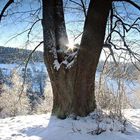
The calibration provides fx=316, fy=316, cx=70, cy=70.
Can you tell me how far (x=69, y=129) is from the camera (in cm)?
563

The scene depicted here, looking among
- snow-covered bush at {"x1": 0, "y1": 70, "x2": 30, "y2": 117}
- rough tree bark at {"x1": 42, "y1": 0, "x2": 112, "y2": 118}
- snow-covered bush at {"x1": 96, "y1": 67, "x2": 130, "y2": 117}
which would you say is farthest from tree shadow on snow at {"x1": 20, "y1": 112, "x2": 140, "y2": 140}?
snow-covered bush at {"x1": 0, "y1": 70, "x2": 30, "y2": 117}

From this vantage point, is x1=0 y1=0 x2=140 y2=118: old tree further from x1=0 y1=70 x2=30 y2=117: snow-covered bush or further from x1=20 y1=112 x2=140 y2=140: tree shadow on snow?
x1=0 y1=70 x2=30 y2=117: snow-covered bush

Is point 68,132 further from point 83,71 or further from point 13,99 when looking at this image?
point 13,99

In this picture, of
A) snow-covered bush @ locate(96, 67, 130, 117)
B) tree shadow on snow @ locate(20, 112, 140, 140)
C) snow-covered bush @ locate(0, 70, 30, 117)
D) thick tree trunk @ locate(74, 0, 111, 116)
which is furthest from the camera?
snow-covered bush @ locate(0, 70, 30, 117)

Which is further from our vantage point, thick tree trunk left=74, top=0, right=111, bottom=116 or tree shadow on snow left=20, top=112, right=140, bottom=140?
thick tree trunk left=74, top=0, right=111, bottom=116

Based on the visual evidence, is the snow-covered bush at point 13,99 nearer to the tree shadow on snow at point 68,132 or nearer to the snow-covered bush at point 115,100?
the snow-covered bush at point 115,100

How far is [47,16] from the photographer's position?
727 cm

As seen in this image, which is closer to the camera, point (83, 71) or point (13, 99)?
point (83, 71)

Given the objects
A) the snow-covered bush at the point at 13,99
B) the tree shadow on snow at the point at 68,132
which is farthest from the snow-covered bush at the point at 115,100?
the snow-covered bush at the point at 13,99

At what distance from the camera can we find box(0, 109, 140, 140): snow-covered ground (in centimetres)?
524

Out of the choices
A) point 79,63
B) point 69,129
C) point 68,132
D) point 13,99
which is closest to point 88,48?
point 79,63

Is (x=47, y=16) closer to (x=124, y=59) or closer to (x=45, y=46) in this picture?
(x=45, y=46)

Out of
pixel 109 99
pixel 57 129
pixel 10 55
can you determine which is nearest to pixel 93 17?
pixel 109 99

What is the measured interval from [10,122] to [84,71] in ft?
6.68
